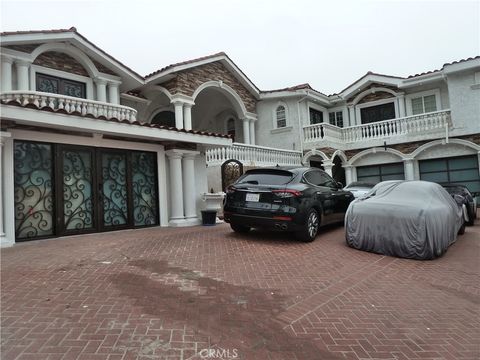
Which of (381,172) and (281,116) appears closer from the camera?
(381,172)

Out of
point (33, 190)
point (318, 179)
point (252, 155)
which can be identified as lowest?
point (318, 179)

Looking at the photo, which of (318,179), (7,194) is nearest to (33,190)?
(7,194)

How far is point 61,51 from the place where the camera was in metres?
11.2

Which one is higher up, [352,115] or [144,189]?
[352,115]

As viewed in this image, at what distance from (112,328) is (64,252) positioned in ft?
11.6

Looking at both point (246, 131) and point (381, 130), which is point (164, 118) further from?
point (381, 130)

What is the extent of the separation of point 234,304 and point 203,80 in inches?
521

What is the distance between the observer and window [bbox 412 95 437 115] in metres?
17.5

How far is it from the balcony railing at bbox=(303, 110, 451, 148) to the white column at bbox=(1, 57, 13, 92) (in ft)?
43.3

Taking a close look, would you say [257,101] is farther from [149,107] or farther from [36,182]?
[36,182]

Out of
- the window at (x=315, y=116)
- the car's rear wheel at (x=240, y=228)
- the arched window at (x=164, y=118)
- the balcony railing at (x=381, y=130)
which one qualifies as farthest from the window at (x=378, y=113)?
the car's rear wheel at (x=240, y=228)

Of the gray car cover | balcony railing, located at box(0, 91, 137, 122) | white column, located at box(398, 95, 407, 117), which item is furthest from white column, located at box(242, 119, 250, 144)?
the gray car cover

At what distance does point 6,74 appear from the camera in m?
9.84

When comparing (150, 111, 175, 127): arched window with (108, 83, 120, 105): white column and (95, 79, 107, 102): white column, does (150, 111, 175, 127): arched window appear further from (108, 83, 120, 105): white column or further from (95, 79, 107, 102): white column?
(95, 79, 107, 102): white column
